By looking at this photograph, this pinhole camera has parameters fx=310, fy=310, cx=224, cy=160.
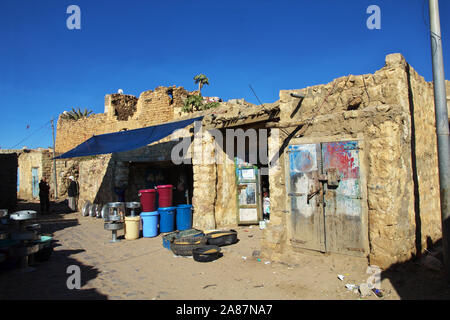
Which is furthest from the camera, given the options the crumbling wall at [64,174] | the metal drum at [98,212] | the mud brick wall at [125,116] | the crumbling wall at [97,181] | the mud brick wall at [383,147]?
the crumbling wall at [64,174]

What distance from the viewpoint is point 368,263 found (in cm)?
470

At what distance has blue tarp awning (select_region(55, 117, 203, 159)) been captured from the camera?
8695 mm

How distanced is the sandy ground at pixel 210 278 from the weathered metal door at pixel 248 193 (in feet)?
7.81

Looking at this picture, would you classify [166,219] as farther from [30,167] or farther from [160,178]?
[30,167]

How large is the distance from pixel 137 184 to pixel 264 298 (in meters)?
9.27

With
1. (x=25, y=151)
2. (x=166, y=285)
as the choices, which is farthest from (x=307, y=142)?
(x=25, y=151)

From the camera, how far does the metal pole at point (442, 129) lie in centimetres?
418

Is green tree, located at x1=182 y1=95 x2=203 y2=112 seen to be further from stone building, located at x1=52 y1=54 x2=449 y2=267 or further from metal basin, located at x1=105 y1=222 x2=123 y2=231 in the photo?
metal basin, located at x1=105 y1=222 x2=123 y2=231

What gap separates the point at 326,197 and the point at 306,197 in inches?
14.7

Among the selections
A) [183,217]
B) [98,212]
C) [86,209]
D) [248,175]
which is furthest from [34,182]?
[248,175]

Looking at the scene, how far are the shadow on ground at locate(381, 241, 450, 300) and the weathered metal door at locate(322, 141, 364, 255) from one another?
56 centimetres

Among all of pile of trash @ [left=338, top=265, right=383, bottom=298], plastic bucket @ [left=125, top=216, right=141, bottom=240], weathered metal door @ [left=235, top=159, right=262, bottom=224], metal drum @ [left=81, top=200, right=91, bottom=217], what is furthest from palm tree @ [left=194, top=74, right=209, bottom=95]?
pile of trash @ [left=338, top=265, right=383, bottom=298]

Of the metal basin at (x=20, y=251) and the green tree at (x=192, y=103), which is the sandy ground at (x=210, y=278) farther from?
the green tree at (x=192, y=103)

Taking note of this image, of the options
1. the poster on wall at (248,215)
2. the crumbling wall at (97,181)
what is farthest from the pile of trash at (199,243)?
the crumbling wall at (97,181)
